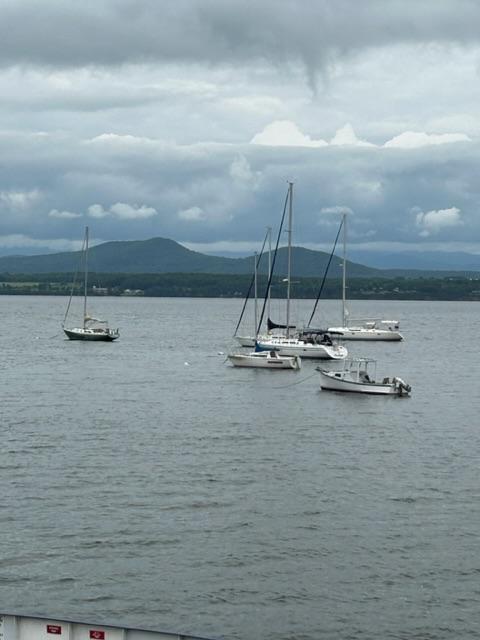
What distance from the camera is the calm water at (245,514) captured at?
3294 centimetres

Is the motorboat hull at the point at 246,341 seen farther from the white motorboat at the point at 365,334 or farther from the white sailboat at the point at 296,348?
the white motorboat at the point at 365,334

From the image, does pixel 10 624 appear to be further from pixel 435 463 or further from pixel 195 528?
pixel 435 463

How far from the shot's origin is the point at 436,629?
31531mm

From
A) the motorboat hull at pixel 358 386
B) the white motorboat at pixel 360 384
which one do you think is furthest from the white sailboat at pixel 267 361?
the motorboat hull at pixel 358 386

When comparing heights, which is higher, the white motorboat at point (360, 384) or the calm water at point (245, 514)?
the white motorboat at point (360, 384)

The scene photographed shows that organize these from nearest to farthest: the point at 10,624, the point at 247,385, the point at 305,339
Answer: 1. the point at 10,624
2. the point at 247,385
3. the point at 305,339

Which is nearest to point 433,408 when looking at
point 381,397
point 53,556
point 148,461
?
point 381,397

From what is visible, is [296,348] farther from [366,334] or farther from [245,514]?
[245,514]

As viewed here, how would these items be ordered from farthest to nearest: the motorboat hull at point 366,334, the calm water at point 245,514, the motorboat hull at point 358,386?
the motorboat hull at point 366,334, the motorboat hull at point 358,386, the calm water at point 245,514

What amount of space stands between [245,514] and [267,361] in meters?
67.5

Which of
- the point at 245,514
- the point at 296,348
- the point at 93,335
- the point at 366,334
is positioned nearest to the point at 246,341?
the point at 296,348

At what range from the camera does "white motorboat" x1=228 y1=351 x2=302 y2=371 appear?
4353 inches

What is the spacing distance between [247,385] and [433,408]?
20700 mm

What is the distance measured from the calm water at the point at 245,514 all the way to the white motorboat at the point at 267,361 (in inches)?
977
